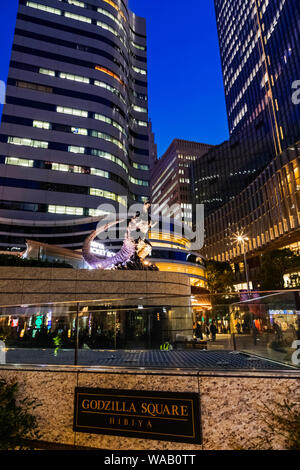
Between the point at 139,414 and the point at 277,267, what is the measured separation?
1858 inches

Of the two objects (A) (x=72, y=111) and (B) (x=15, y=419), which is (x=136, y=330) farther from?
(A) (x=72, y=111)

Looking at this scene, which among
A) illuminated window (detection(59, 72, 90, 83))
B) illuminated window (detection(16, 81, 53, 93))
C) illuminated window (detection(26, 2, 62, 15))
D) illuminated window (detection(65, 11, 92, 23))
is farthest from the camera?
illuminated window (detection(65, 11, 92, 23))

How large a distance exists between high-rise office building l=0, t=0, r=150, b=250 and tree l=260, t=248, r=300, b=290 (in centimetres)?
3115

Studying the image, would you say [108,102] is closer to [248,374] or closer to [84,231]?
[84,231]

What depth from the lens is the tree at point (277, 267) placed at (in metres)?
44.9

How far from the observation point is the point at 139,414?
434 centimetres

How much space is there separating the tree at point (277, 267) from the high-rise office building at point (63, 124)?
31147 millimetres

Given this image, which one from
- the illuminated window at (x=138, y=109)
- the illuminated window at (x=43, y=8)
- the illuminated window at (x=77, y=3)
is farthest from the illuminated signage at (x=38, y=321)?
the illuminated window at (x=77, y=3)

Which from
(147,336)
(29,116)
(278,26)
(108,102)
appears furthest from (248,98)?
(147,336)

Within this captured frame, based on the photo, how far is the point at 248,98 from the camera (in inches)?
3880

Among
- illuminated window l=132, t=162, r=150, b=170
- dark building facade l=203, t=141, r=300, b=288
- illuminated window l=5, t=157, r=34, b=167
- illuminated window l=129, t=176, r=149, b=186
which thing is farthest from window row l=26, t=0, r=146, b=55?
dark building facade l=203, t=141, r=300, b=288

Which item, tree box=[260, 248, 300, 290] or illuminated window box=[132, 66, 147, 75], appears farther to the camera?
illuminated window box=[132, 66, 147, 75]

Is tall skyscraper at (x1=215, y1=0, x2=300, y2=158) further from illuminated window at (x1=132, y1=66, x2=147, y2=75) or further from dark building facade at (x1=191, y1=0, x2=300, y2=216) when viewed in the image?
illuminated window at (x1=132, y1=66, x2=147, y2=75)

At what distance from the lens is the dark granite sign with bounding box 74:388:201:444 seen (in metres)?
4.11
